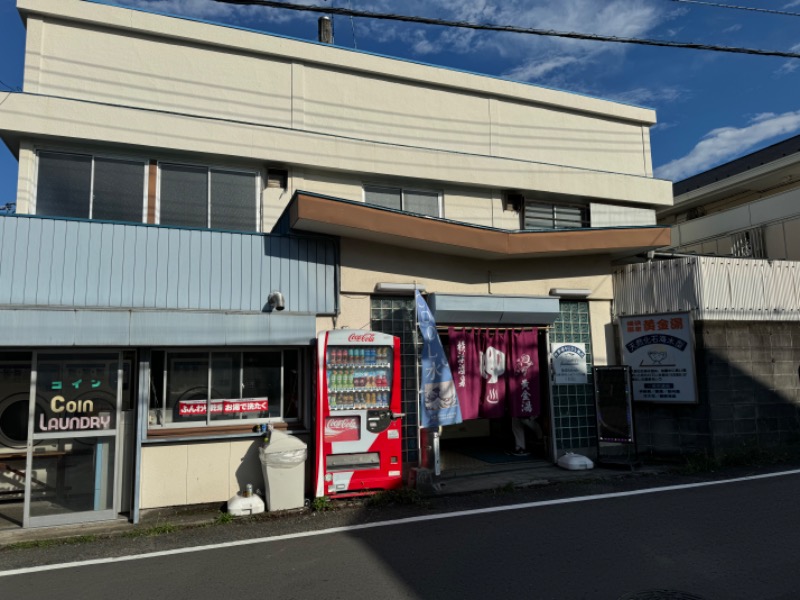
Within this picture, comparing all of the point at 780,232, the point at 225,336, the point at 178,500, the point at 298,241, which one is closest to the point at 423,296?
the point at 298,241

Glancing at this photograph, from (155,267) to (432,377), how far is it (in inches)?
181

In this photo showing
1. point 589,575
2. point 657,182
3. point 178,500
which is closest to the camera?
point 589,575

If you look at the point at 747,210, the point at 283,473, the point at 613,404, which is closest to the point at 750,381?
the point at 613,404

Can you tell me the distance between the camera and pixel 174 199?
9102 millimetres

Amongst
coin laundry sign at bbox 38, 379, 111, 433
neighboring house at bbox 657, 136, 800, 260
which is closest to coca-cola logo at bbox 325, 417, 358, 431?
coin laundry sign at bbox 38, 379, 111, 433

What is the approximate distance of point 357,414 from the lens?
27.0ft

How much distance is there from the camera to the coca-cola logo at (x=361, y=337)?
826 centimetres

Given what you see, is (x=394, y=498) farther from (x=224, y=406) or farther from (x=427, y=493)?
(x=224, y=406)

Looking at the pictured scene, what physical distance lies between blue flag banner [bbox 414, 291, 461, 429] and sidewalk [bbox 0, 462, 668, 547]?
1.17 m

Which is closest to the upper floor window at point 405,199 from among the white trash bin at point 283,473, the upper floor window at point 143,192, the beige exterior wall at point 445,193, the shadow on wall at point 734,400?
the beige exterior wall at point 445,193

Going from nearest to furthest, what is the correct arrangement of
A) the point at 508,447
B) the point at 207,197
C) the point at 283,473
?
the point at 283,473
the point at 207,197
the point at 508,447

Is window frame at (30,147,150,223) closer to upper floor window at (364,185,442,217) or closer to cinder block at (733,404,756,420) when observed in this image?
upper floor window at (364,185,442,217)

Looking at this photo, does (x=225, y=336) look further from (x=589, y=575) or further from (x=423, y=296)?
(x=589, y=575)

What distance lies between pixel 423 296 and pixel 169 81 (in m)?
5.92
